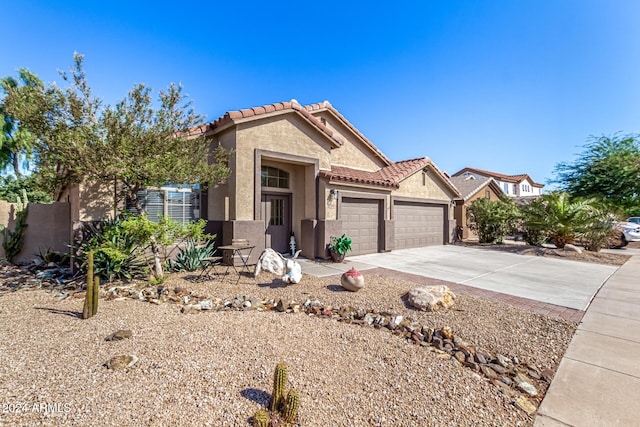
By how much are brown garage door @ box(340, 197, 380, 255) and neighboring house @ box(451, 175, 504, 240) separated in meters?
7.53

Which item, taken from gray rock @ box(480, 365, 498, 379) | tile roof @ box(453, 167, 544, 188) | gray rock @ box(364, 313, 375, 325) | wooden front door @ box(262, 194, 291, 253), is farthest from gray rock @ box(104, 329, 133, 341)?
tile roof @ box(453, 167, 544, 188)

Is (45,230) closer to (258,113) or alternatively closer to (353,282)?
(258,113)

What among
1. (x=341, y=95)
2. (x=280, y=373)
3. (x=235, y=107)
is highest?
(x=341, y=95)

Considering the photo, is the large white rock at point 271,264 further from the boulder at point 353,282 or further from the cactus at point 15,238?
the cactus at point 15,238

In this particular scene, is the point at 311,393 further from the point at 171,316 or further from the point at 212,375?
the point at 171,316

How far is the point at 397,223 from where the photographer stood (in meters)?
13.6

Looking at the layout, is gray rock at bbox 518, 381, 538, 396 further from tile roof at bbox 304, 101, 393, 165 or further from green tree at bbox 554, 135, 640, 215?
green tree at bbox 554, 135, 640, 215

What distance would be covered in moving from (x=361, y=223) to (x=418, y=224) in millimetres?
→ 4454

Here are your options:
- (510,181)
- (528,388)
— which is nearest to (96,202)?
(528,388)

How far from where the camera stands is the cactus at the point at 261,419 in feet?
7.77

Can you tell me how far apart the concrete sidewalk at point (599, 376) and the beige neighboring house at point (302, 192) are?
7342mm

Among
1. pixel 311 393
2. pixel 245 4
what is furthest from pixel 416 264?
pixel 245 4

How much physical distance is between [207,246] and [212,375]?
660 centimetres

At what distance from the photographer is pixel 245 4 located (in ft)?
33.5
